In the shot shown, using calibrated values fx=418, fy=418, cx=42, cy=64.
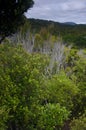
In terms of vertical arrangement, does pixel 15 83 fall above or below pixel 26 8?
below

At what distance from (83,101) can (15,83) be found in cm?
1567

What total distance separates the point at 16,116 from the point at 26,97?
1.24 metres

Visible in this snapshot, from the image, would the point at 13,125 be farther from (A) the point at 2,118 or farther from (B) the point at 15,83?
(A) the point at 2,118

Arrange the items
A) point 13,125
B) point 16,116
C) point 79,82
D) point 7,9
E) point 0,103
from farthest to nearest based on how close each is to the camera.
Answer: point 79,82
point 13,125
point 16,116
point 0,103
point 7,9

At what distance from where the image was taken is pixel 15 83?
23.9 metres

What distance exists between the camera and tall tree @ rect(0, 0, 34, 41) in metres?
19.7

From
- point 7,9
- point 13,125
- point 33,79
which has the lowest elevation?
point 13,125

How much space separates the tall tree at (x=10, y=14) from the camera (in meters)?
19.7

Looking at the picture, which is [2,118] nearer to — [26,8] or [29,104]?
[29,104]

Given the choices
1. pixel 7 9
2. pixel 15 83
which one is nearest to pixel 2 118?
pixel 15 83

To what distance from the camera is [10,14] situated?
1992cm

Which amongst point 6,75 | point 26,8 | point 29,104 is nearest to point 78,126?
point 29,104

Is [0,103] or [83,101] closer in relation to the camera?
[0,103]

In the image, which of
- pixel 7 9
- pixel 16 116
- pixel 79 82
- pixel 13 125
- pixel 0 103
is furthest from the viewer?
pixel 79 82
